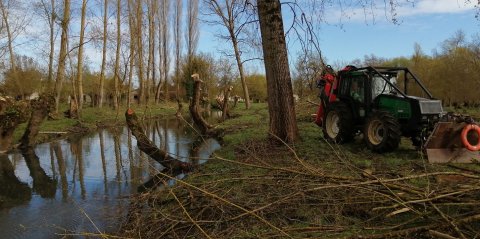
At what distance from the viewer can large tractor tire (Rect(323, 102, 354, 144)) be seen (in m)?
11.3

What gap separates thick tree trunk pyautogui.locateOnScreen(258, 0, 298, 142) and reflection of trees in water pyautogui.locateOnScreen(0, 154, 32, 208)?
5.82 meters

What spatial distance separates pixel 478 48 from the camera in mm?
31453

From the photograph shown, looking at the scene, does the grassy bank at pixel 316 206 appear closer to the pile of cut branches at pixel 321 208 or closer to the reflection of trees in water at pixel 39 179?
the pile of cut branches at pixel 321 208

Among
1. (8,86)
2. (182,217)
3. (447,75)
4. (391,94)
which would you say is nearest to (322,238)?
(182,217)

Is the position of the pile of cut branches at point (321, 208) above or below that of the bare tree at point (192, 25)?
below

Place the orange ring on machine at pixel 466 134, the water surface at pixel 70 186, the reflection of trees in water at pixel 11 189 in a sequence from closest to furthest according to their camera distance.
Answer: the water surface at pixel 70 186
the orange ring on machine at pixel 466 134
the reflection of trees in water at pixel 11 189

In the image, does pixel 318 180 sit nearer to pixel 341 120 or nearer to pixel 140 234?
pixel 140 234

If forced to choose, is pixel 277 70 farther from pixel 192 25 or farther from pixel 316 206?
pixel 192 25

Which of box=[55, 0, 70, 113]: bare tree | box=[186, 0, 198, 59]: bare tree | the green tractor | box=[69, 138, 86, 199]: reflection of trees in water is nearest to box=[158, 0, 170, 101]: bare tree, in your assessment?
box=[186, 0, 198, 59]: bare tree

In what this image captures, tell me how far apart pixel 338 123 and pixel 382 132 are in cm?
158

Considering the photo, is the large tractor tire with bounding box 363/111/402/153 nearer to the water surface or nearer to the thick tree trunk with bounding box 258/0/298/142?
the thick tree trunk with bounding box 258/0/298/142

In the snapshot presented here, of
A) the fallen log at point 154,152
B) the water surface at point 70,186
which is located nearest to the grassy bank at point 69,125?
the water surface at point 70,186

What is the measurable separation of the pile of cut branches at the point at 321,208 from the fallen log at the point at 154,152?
4122 millimetres

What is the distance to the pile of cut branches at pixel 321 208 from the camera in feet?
14.2
